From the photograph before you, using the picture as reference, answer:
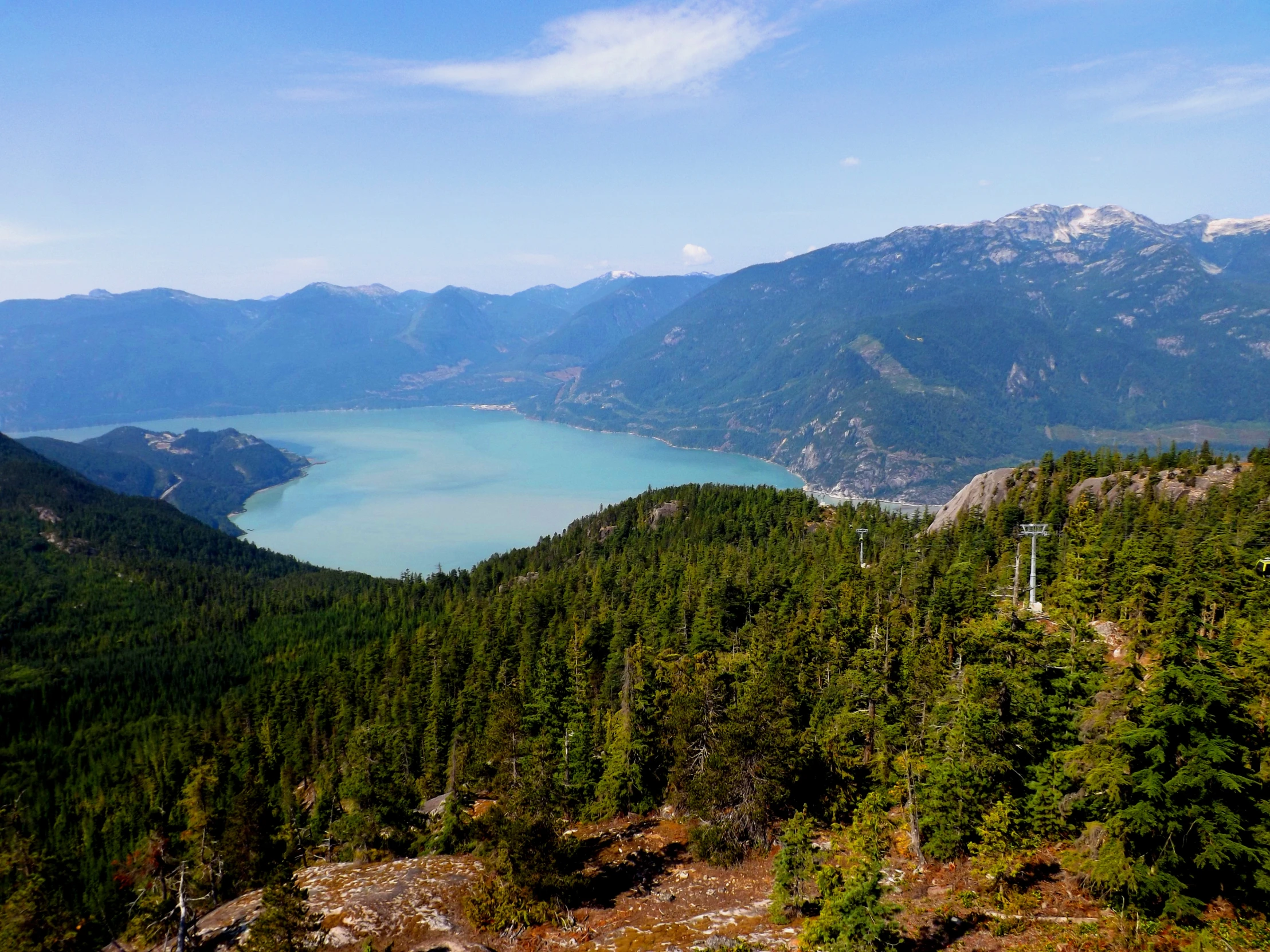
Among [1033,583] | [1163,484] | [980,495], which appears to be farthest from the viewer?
[980,495]

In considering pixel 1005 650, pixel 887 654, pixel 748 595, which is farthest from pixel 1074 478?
pixel 1005 650

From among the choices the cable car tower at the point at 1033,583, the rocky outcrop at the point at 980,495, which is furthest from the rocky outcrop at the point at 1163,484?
the cable car tower at the point at 1033,583

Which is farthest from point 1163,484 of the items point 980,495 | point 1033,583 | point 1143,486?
point 1033,583

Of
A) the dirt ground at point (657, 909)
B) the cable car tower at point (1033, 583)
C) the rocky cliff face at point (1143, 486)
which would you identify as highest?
the rocky cliff face at point (1143, 486)

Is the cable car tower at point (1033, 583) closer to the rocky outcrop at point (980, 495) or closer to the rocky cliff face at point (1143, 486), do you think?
the rocky cliff face at point (1143, 486)

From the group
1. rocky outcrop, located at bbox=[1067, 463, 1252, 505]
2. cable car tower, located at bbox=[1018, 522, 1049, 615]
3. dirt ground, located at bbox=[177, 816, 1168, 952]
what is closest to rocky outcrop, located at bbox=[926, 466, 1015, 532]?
rocky outcrop, located at bbox=[1067, 463, 1252, 505]

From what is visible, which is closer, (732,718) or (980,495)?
(732,718)

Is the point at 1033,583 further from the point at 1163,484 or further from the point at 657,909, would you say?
the point at 1163,484
